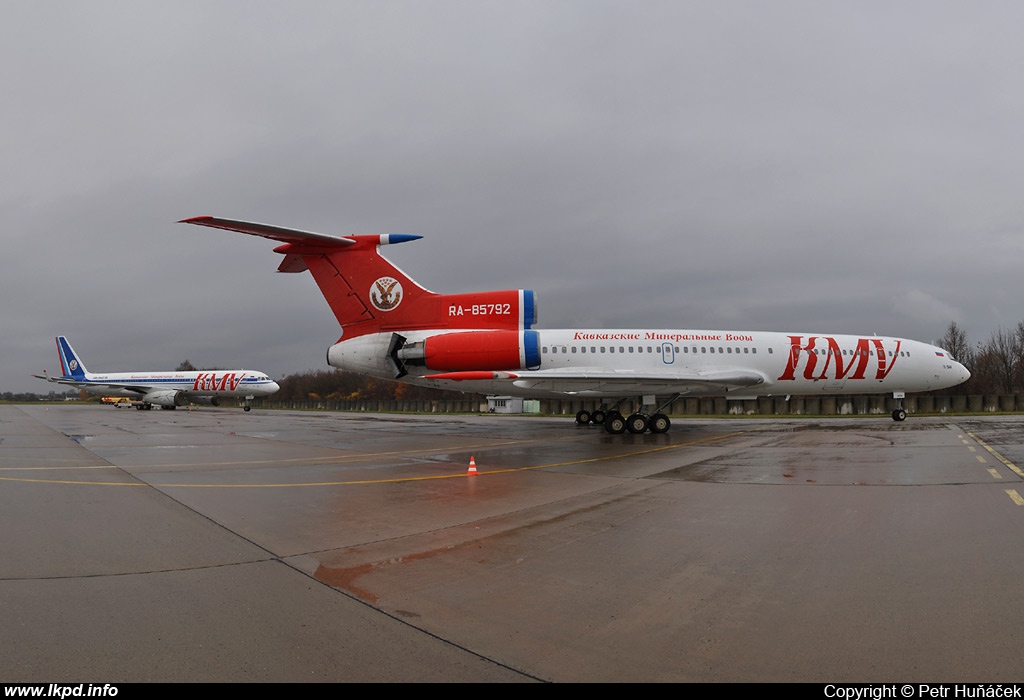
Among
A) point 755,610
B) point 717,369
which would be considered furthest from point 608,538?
point 717,369

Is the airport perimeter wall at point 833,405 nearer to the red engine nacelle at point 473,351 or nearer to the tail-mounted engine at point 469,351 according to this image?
the tail-mounted engine at point 469,351

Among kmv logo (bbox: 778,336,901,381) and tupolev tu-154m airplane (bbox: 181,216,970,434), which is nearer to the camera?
tupolev tu-154m airplane (bbox: 181,216,970,434)

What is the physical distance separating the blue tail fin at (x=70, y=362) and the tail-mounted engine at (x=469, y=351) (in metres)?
63.0

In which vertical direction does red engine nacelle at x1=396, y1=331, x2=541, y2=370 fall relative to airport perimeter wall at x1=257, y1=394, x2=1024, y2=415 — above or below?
above

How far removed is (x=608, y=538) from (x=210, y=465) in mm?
10022

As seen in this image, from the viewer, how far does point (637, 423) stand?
20344 millimetres

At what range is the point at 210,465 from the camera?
41.8 ft

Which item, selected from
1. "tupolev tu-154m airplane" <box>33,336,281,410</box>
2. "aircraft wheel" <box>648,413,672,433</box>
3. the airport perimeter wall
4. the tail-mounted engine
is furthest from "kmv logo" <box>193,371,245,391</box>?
"aircraft wheel" <box>648,413,672,433</box>

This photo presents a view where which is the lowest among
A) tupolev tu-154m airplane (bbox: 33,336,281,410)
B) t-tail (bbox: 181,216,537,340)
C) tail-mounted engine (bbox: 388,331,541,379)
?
tupolev tu-154m airplane (bbox: 33,336,281,410)

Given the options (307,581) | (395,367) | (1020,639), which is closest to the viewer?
(1020,639)

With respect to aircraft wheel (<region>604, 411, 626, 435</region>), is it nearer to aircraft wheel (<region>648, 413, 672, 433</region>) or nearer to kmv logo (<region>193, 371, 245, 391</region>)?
aircraft wheel (<region>648, 413, 672, 433</region>)

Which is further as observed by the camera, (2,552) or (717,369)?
(717,369)

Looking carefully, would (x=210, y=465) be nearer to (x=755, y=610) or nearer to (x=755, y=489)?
(x=755, y=489)

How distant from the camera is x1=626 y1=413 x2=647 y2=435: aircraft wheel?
66.7 feet
